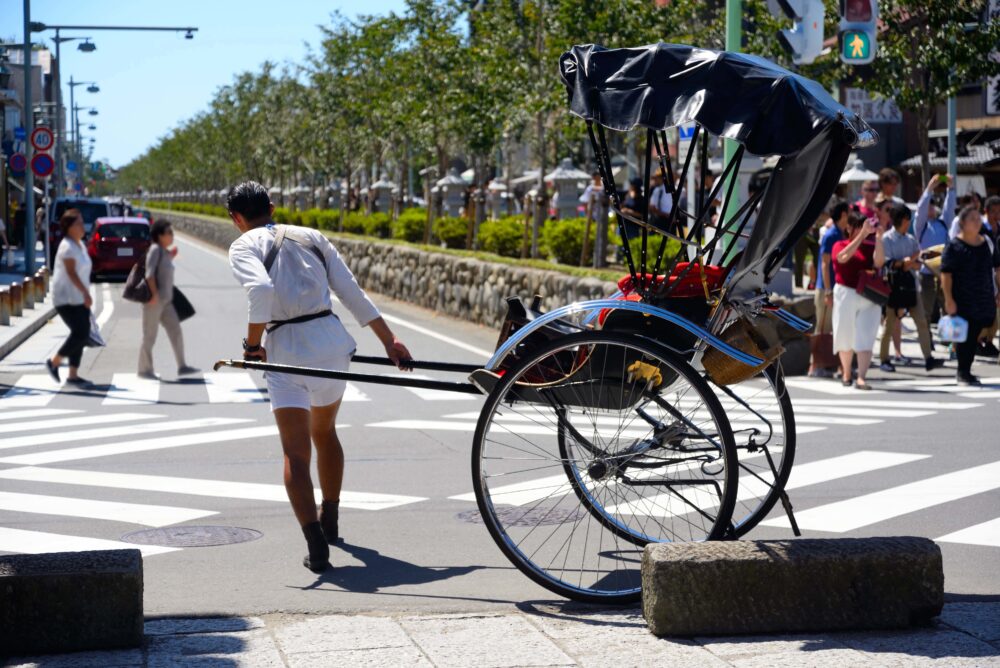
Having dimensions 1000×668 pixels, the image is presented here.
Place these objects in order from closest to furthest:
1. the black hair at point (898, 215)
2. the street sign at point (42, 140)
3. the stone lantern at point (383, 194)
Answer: the black hair at point (898, 215)
the street sign at point (42, 140)
the stone lantern at point (383, 194)

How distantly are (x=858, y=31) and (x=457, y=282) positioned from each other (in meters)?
8.98

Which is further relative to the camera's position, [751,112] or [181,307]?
[181,307]

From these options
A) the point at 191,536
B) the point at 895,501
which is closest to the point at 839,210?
the point at 895,501

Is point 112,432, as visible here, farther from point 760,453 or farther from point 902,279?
point 902,279

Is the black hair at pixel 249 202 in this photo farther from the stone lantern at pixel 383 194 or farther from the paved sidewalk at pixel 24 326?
the stone lantern at pixel 383 194

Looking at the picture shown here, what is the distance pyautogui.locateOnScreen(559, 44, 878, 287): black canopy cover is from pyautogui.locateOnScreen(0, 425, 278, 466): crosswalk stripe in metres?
5.49

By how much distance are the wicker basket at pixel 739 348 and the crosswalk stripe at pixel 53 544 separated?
9.63ft

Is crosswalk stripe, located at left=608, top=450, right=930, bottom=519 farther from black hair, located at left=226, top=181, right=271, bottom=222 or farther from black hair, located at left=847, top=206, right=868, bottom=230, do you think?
black hair, located at left=847, top=206, right=868, bottom=230

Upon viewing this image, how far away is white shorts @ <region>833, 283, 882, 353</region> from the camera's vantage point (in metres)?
13.5

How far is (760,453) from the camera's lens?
8.52m

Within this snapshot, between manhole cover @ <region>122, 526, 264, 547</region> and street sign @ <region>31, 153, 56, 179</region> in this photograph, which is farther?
street sign @ <region>31, 153, 56, 179</region>

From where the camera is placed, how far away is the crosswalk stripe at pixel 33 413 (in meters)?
12.0

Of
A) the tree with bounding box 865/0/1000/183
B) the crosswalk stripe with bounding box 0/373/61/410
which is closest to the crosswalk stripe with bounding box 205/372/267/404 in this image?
the crosswalk stripe with bounding box 0/373/61/410

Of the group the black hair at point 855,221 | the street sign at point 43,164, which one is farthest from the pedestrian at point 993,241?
the street sign at point 43,164
